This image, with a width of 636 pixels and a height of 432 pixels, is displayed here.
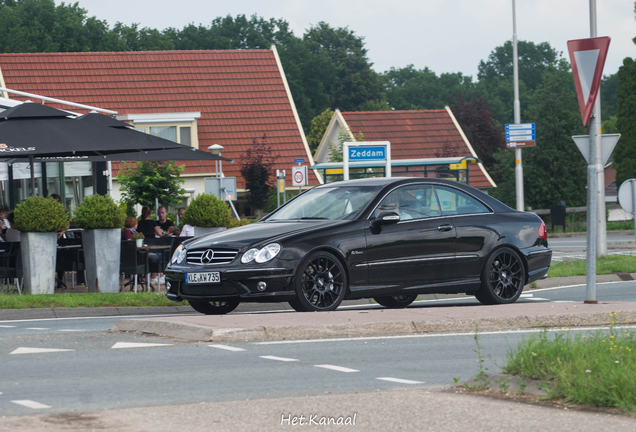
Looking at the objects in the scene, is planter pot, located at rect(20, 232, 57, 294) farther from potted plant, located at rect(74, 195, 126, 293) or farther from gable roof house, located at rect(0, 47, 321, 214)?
gable roof house, located at rect(0, 47, 321, 214)

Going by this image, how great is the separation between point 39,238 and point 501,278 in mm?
6838

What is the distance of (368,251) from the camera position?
11008mm

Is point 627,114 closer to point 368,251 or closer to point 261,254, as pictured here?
point 368,251

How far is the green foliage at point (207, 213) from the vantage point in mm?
15336

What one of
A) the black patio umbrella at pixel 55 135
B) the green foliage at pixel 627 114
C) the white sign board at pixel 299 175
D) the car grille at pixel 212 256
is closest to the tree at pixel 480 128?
the green foliage at pixel 627 114

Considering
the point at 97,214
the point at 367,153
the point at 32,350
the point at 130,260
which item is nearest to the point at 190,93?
the point at 367,153

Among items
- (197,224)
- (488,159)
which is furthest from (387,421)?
(488,159)

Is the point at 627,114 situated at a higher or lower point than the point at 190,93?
lower

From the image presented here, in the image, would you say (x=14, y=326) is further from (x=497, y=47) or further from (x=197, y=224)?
(x=497, y=47)

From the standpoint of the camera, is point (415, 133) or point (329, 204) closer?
point (329, 204)

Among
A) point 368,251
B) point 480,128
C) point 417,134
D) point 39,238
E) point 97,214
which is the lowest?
point 368,251

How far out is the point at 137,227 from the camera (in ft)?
60.0

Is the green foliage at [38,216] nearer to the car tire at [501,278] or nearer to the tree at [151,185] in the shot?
the car tire at [501,278]

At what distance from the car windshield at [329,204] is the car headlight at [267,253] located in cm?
110
